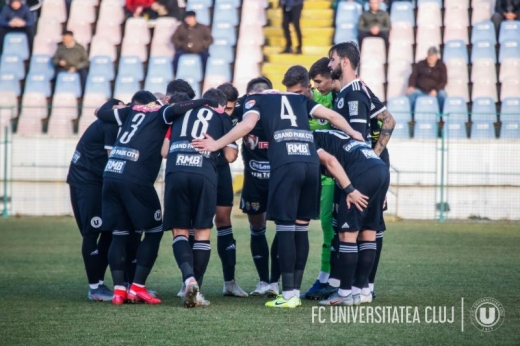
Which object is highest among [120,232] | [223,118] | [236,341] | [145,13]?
[145,13]

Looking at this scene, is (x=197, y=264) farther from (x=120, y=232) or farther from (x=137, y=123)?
(x=137, y=123)

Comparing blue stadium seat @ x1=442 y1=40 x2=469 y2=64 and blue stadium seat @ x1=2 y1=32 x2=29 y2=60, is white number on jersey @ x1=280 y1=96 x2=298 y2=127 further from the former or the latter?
blue stadium seat @ x1=2 y1=32 x2=29 y2=60

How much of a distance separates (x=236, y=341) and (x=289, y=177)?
2.03m

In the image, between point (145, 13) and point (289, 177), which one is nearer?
point (289, 177)

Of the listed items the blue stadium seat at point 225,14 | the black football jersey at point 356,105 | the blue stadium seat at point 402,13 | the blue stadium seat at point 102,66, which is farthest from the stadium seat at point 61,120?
the black football jersey at point 356,105

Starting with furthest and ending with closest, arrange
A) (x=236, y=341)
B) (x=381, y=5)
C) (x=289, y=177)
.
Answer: (x=381, y=5)
(x=289, y=177)
(x=236, y=341)

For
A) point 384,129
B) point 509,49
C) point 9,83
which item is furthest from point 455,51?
point 384,129

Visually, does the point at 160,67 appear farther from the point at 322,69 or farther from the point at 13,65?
the point at 322,69

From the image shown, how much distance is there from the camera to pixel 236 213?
18.4 m

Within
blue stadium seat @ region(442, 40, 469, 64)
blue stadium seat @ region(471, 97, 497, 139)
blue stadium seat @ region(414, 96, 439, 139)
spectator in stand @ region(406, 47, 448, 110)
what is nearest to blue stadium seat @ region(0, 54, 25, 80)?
spectator in stand @ region(406, 47, 448, 110)

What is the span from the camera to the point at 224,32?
70.5ft

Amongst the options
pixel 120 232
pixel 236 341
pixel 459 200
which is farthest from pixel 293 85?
pixel 459 200

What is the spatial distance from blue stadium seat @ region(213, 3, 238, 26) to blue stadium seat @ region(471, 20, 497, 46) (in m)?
5.68

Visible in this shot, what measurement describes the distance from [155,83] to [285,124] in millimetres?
12285
